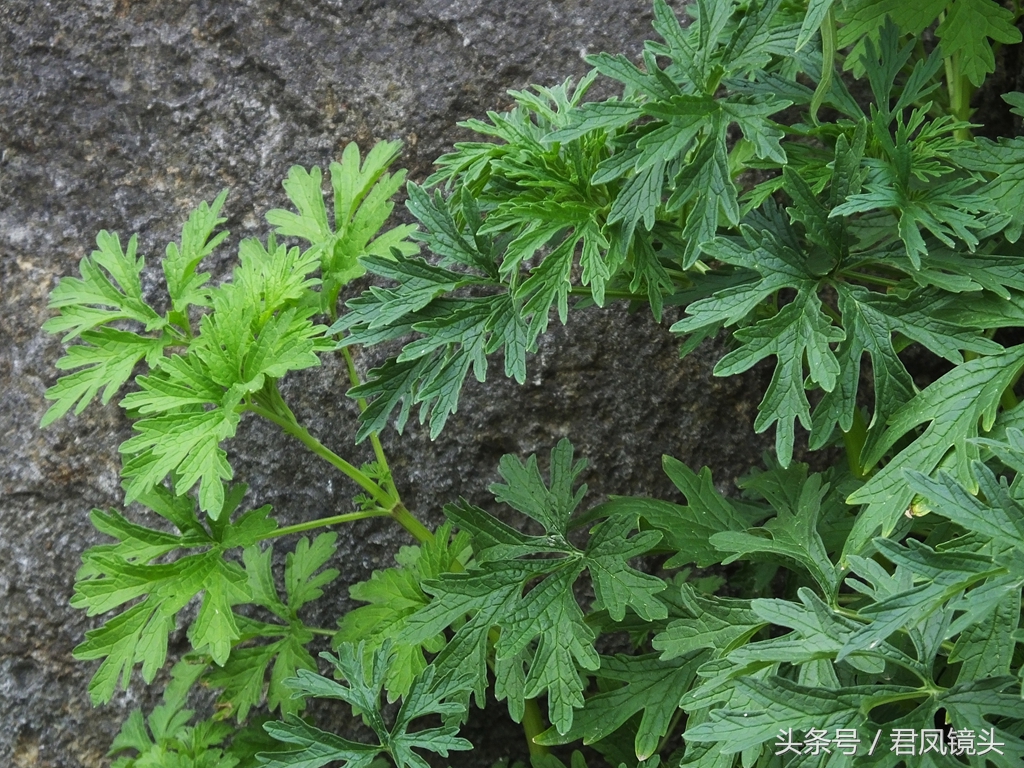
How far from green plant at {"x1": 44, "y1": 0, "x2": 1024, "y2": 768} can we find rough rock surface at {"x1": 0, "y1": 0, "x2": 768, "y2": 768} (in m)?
0.29

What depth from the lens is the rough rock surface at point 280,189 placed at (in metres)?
1.60

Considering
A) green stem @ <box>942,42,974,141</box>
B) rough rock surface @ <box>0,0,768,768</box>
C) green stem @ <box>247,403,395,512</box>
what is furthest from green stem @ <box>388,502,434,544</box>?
green stem @ <box>942,42,974,141</box>

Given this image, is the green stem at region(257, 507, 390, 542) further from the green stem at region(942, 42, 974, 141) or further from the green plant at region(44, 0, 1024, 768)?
the green stem at region(942, 42, 974, 141)

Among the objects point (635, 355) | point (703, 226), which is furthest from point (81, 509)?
point (703, 226)

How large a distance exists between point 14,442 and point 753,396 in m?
1.24

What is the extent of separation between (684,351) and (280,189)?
804 mm

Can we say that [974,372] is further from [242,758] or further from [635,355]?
[242,758]

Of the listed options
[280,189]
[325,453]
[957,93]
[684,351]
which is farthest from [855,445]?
[280,189]

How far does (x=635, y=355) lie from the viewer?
5.46 feet

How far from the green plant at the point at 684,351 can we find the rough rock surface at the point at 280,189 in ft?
0.94

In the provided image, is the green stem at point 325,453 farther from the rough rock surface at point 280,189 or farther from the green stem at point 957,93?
the green stem at point 957,93

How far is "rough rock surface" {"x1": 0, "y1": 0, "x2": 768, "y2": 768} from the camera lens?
1.60m

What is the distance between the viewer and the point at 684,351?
1.25 meters

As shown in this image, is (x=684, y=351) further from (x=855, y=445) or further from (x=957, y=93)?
(x=957, y=93)
